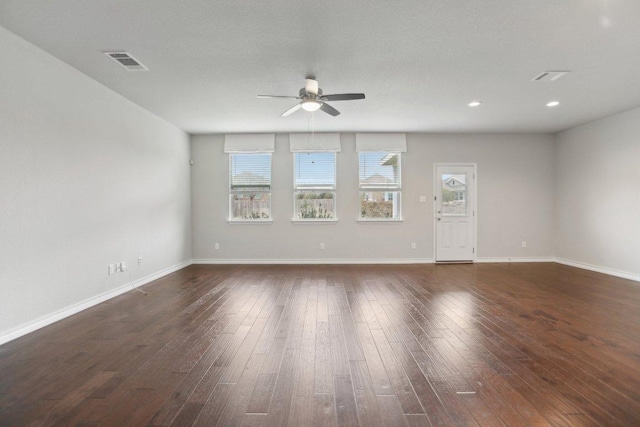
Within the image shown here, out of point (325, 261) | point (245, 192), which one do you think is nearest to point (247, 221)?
point (245, 192)

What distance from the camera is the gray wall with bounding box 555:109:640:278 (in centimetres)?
511

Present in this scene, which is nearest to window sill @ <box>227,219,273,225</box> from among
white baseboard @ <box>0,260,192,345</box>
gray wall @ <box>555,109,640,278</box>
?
white baseboard @ <box>0,260,192,345</box>

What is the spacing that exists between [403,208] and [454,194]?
118 cm

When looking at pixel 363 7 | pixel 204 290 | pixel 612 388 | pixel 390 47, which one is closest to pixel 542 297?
pixel 612 388

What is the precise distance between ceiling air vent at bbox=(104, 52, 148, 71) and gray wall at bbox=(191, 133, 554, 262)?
10.4 feet

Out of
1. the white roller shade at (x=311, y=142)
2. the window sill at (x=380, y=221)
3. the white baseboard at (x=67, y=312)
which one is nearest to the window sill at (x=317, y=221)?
the window sill at (x=380, y=221)

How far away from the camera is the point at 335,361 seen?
233cm

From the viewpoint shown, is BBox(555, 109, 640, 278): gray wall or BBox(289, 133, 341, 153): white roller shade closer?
BBox(555, 109, 640, 278): gray wall

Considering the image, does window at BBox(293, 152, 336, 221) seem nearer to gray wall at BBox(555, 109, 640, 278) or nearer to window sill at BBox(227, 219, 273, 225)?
window sill at BBox(227, 219, 273, 225)

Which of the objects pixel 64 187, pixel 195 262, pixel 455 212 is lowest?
pixel 195 262

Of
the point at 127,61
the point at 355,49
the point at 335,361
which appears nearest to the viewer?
A: the point at 335,361

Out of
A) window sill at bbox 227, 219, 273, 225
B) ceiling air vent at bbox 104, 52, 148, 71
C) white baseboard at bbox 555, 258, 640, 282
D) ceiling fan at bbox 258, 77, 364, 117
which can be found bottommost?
white baseboard at bbox 555, 258, 640, 282

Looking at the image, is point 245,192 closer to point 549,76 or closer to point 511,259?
point 549,76

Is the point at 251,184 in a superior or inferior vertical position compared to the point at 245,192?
superior
